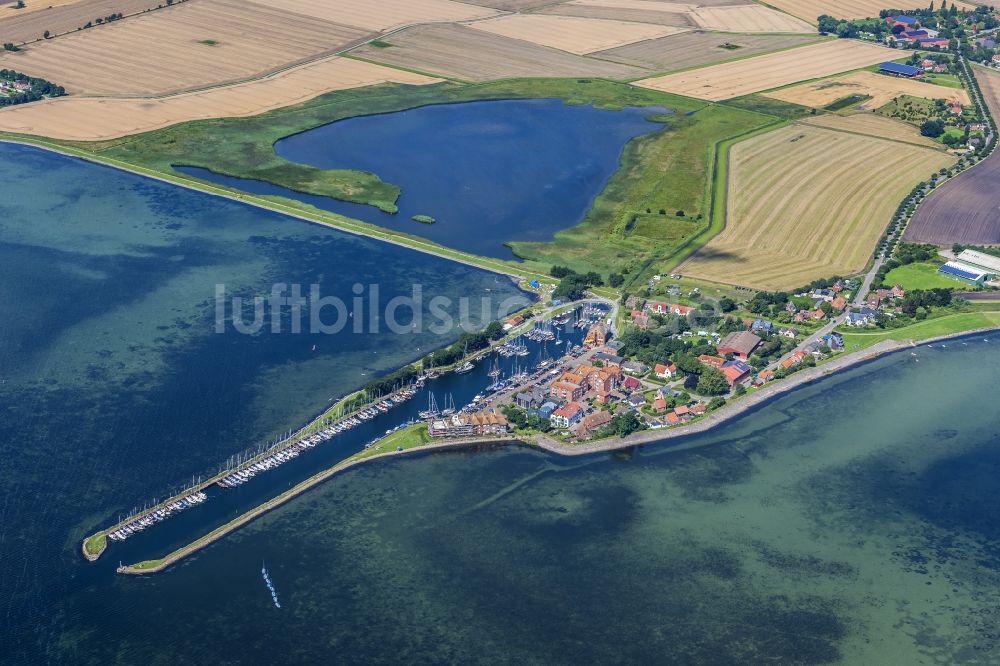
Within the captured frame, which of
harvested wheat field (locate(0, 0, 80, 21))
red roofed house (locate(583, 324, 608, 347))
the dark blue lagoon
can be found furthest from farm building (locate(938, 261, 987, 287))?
harvested wheat field (locate(0, 0, 80, 21))

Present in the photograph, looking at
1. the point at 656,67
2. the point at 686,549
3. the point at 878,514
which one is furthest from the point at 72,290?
the point at 656,67

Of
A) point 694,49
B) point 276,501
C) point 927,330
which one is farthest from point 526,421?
point 694,49

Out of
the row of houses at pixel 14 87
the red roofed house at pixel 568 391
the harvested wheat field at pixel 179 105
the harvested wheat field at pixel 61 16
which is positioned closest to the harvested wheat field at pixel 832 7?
the harvested wheat field at pixel 179 105

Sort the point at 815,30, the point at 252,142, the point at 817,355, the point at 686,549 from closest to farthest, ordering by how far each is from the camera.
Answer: the point at 686,549
the point at 817,355
the point at 252,142
the point at 815,30

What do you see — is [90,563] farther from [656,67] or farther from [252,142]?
[656,67]

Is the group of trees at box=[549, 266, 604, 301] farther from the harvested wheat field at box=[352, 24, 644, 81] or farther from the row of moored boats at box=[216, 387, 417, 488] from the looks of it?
the harvested wheat field at box=[352, 24, 644, 81]

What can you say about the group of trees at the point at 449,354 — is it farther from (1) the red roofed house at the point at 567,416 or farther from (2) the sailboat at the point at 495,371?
(1) the red roofed house at the point at 567,416

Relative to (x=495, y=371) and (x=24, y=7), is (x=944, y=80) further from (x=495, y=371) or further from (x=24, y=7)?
(x=24, y=7)
